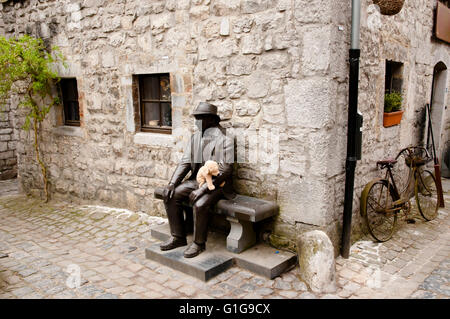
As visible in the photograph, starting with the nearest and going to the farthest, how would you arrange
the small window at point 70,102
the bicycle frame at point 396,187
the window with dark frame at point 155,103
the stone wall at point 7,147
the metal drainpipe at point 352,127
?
the metal drainpipe at point 352,127 < the bicycle frame at point 396,187 < the window with dark frame at point 155,103 < the small window at point 70,102 < the stone wall at point 7,147

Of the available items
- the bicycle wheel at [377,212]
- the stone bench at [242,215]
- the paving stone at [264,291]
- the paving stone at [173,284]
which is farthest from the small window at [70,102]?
the bicycle wheel at [377,212]

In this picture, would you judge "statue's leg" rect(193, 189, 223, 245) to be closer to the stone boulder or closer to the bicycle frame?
the stone boulder

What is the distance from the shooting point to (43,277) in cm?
361

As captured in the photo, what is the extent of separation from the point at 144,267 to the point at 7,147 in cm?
666

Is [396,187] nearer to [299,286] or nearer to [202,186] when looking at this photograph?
[299,286]

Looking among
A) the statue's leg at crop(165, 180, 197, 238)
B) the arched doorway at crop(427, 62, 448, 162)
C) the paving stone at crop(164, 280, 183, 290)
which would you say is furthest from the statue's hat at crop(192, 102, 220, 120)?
the arched doorway at crop(427, 62, 448, 162)

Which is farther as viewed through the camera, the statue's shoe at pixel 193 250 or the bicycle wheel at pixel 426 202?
the bicycle wheel at pixel 426 202

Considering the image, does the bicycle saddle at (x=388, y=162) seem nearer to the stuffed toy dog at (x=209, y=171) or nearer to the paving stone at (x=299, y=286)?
the paving stone at (x=299, y=286)

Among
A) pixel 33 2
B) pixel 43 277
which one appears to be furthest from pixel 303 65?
pixel 33 2

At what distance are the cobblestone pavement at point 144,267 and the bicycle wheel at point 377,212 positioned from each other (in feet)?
0.44

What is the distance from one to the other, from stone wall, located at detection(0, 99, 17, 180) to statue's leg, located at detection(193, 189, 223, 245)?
270 inches

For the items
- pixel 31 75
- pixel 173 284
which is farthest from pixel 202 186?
pixel 31 75

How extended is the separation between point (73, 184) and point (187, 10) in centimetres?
353

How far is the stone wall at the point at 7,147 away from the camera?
859 centimetres
